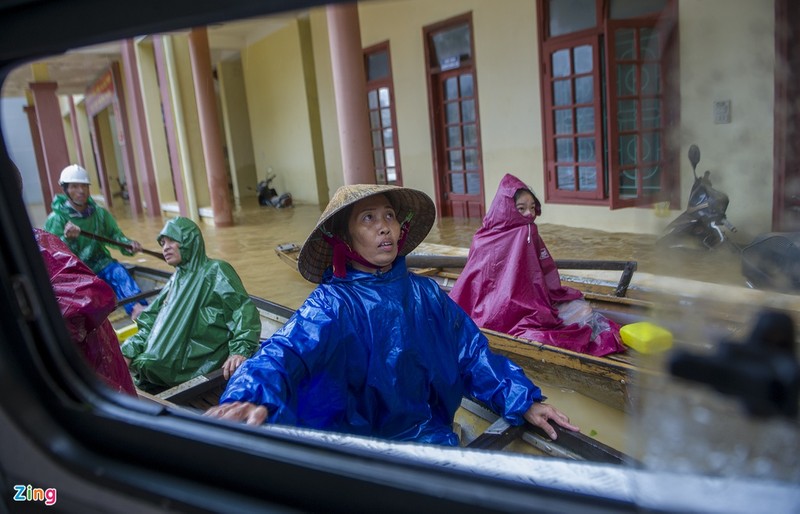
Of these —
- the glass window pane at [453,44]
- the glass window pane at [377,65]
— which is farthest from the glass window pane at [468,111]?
the glass window pane at [377,65]

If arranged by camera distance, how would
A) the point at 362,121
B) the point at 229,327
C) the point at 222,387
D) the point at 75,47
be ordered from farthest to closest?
1. the point at 362,121
2. the point at 229,327
3. the point at 222,387
4. the point at 75,47

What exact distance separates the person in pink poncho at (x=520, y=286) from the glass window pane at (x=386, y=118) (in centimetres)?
653

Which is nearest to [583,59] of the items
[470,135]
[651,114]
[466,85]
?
[466,85]

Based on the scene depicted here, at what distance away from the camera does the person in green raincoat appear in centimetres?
313

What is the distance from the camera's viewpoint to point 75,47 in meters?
0.85

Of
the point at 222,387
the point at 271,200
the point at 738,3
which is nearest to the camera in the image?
the point at 738,3

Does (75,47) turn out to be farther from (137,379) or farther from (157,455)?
(137,379)

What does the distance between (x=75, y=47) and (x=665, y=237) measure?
81cm

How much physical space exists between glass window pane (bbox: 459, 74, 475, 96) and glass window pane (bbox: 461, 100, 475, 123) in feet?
0.40

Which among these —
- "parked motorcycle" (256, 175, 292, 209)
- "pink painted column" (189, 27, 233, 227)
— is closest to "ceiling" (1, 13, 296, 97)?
"pink painted column" (189, 27, 233, 227)

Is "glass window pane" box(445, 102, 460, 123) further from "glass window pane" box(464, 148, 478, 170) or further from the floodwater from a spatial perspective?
the floodwater

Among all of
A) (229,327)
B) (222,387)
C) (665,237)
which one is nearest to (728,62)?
(665,237)

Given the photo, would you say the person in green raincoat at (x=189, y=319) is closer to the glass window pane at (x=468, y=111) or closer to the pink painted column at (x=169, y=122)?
the glass window pane at (x=468, y=111)

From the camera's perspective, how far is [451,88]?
886 cm
